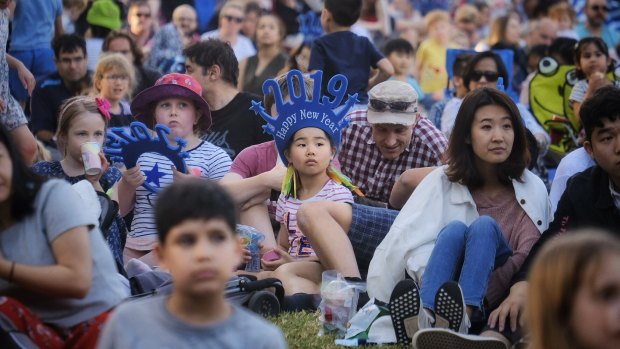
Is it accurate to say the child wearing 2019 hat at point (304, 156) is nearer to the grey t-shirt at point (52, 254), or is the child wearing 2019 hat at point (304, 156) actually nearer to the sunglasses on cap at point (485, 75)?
the grey t-shirt at point (52, 254)

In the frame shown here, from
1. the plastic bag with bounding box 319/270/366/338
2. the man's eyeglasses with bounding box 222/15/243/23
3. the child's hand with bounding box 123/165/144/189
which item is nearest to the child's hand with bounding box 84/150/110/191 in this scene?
the child's hand with bounding box 123/165/144/189

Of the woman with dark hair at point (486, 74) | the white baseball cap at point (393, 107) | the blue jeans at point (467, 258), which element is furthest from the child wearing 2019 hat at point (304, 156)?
the woman with dark hair at point (486, 74)

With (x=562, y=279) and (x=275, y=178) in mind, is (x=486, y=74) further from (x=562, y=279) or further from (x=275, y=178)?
(x=562, y=279)

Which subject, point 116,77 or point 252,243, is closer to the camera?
point 252,243

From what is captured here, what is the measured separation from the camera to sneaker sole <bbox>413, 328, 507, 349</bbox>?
200 inches

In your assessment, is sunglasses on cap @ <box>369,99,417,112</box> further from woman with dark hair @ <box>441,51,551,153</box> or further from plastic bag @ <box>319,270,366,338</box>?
woman with dark hair @ <box>441,51,551,153</box>

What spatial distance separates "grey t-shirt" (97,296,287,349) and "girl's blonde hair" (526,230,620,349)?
75cm

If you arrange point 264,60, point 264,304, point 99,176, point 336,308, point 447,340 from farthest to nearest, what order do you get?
1. point 264,60
2. point 99,176
3. point 264,304
4. point 336,308
5. point 447,340

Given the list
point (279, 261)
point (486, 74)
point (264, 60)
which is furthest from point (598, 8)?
point (279, 261)

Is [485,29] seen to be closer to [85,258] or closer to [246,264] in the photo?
[246,264]

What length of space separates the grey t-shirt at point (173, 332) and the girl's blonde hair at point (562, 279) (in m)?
0.75

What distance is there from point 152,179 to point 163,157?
18 centimetres

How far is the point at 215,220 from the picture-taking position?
3555mm

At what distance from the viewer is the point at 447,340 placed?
510 centimetres
